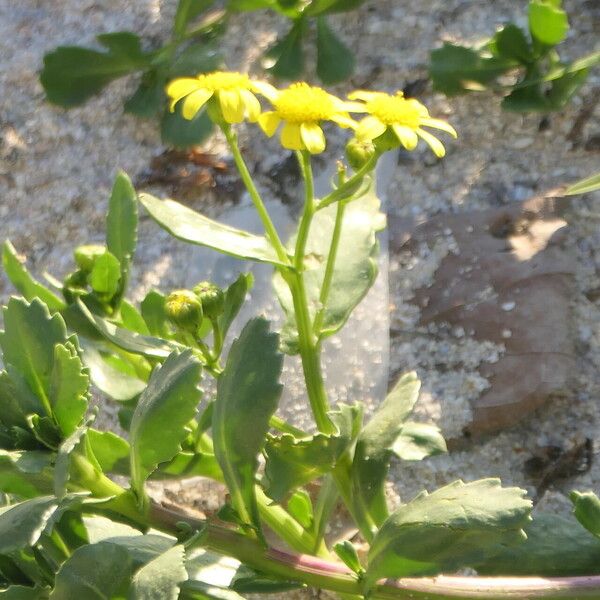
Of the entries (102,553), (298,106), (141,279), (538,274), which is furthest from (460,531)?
(141,279)

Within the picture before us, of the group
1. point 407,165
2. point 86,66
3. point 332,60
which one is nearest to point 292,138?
point 407,165

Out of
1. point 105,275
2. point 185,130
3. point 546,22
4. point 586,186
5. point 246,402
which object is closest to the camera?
point 246,402

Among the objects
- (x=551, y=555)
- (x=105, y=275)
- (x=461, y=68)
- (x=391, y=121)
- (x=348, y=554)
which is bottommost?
(x=551, y=555)

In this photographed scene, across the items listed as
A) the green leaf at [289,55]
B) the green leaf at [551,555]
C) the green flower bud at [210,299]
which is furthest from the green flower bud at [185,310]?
the green leaf at [289,55]

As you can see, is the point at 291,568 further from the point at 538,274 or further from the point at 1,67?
the point at 1,67

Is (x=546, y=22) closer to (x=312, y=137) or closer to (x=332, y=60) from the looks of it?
(x=332, y=60)

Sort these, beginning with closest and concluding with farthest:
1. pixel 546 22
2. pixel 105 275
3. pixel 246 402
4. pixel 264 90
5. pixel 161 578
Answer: pixel 161 578 → pixel 246 402 → pixel 264 90 → pixel 105 275 → pixel 546 22
